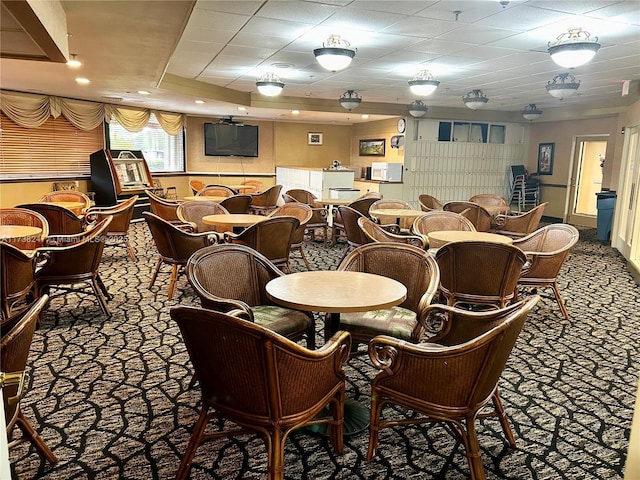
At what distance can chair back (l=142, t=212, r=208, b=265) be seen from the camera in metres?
4.40

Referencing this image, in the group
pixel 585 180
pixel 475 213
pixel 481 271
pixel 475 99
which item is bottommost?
pixel 481 271

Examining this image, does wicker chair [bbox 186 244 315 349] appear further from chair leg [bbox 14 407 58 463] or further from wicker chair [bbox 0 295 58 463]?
chair leg [bbox 14 407 58 463]

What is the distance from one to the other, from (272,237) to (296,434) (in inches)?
90.6

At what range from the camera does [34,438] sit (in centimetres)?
204

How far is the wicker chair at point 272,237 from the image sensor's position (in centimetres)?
429

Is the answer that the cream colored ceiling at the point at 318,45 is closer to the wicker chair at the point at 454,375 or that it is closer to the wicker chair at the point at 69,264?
the wicker chair at the point at 69,264

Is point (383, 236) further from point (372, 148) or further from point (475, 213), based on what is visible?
point (372, 148)

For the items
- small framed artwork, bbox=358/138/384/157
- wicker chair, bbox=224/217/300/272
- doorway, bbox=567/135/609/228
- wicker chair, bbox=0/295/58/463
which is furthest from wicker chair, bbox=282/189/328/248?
doorway, bbox=567/135/609/228

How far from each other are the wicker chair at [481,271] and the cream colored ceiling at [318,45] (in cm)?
187

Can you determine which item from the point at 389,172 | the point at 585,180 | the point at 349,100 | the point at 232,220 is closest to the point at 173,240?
the point at 232,220

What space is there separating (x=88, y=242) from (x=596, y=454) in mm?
3721

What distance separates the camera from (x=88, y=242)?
12.5ft

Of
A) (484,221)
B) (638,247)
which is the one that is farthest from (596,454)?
(638,247)

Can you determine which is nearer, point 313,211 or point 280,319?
point 280,319
